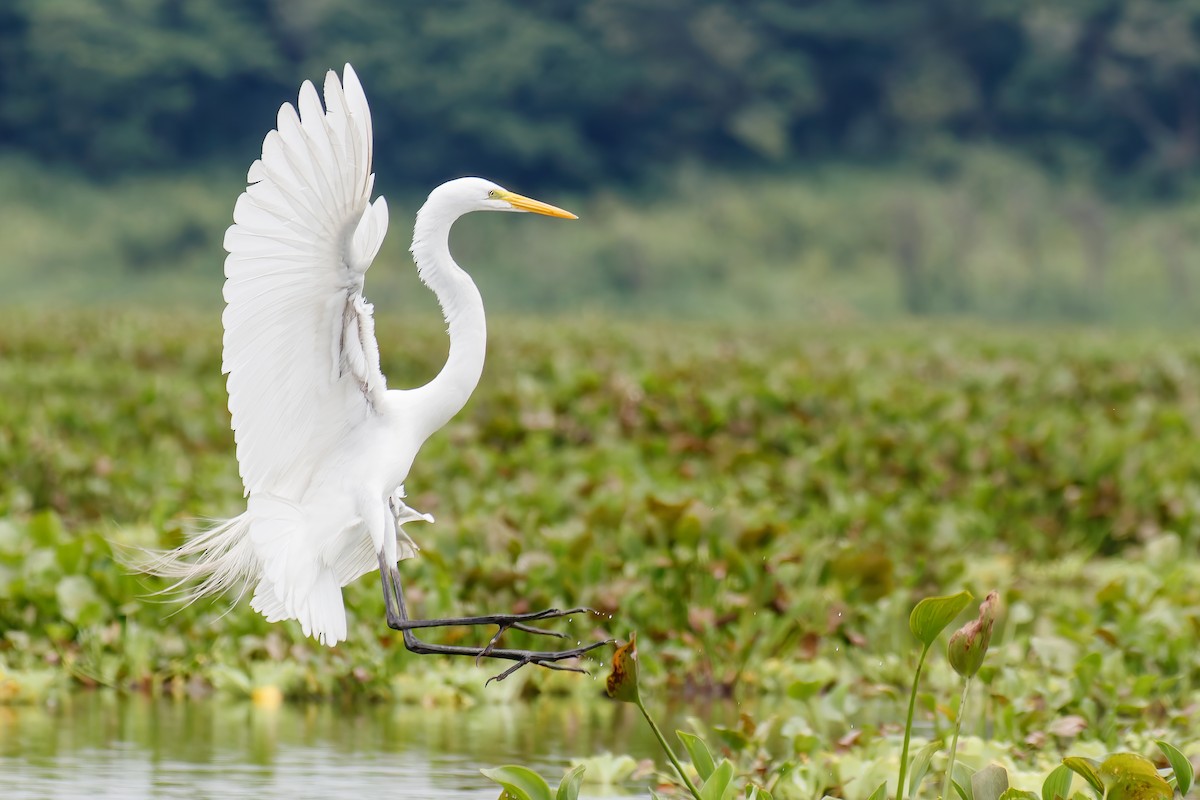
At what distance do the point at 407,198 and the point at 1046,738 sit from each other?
1436 inches

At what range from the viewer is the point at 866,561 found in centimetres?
653

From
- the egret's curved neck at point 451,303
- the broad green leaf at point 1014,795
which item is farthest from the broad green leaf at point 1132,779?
the egret's curved neck at point 451,303

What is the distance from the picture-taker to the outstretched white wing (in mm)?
3463

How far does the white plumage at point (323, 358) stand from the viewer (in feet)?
11.5

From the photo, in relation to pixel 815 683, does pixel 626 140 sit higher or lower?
higher

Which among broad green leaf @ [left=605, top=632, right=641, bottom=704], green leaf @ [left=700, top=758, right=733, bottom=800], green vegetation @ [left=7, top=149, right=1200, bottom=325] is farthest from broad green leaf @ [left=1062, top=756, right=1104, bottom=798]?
green vegetation @ [left=7, top=149, right=1200, bottom=325]

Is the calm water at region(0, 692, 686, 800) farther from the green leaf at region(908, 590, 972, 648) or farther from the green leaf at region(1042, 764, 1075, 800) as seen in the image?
the green leaf at region(908, 590, 972, 648)

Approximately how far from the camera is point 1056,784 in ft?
11.8

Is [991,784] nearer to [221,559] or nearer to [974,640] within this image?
[974,640]

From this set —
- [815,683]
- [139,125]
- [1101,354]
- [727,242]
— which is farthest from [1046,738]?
[139,125]

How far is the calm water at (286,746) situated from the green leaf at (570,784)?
129 cm

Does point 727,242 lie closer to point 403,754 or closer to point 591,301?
point 591,301

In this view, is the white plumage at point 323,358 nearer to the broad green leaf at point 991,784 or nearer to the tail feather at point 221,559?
the tail feather at point 221,559

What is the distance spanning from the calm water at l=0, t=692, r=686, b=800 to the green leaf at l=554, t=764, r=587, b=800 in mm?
1290
